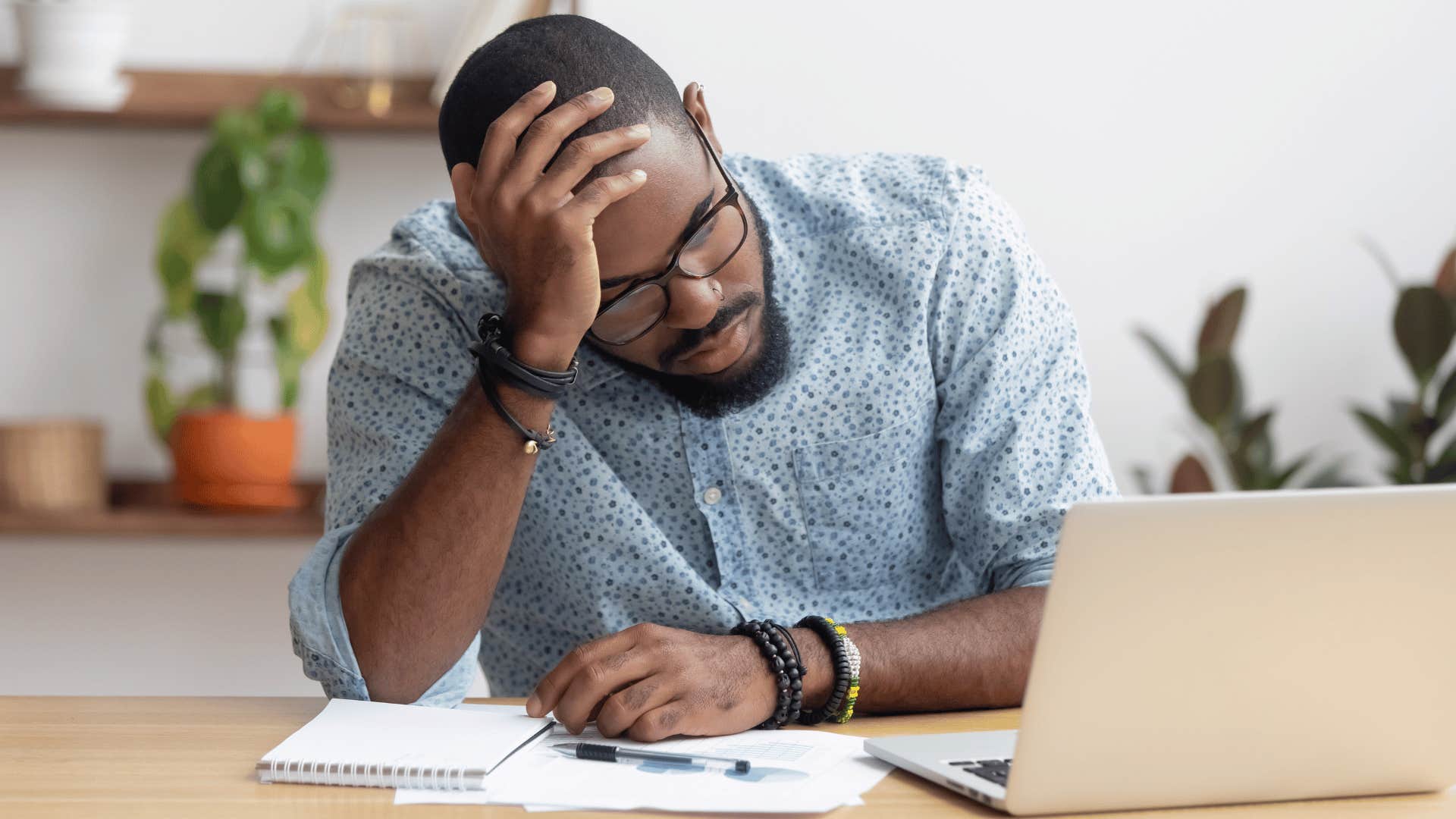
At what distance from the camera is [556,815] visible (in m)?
0.80

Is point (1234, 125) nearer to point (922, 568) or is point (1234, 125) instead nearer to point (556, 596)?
point (922, 568)

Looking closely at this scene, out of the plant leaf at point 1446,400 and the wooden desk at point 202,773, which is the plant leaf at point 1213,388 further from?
the wooden desk at point 202,773

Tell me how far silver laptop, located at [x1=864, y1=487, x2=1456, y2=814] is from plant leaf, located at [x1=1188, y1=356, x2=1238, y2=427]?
1380 millimetres

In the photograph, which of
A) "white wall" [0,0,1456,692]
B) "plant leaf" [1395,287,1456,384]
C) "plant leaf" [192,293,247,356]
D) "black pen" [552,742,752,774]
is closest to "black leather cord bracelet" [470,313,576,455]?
"black pen" [552,742,752,774]

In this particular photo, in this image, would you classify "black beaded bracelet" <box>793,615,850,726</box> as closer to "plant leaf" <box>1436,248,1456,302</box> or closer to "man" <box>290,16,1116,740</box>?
"man" <box>290,16,1116,740</box>

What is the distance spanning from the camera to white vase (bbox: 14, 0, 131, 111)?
226 centimetres

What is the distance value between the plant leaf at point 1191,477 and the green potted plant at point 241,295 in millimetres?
1498

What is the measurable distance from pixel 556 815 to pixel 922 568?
0.76 m

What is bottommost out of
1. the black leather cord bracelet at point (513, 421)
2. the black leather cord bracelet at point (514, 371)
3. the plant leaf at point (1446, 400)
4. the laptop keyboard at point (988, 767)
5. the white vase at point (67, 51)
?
the laptop keyboard at point (988, 767)

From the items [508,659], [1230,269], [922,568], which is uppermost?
[1230,269]

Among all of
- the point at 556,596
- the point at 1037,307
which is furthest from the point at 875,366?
the point at 556,596

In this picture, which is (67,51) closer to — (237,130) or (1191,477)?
(237,130)

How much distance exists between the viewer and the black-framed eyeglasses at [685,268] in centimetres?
120

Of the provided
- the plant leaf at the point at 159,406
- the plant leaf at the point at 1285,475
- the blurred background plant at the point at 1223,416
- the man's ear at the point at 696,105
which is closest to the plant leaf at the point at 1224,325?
the blurred background plant at the point at 1223,416
